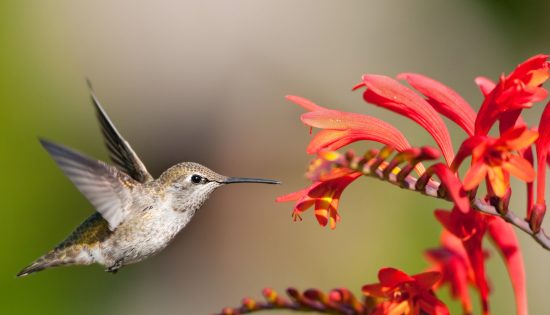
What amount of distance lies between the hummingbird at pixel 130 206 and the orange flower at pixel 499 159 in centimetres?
109

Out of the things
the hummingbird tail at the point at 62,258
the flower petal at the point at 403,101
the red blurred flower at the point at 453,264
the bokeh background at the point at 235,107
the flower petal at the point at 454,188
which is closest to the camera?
the flower petal at the point at 454,188

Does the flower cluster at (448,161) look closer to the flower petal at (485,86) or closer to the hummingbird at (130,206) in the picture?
the flower petal at (485,86)

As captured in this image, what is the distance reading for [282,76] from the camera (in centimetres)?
710

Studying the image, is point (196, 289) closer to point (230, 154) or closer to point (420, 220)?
point (230, 154)

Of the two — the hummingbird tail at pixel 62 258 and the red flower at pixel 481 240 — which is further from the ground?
the hummingbird tail at pixel 62 258

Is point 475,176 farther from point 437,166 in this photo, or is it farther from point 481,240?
point 481,240

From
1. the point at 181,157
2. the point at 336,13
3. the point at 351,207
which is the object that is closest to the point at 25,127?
the point at 181,157

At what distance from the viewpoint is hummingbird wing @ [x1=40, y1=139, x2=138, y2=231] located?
2.35 m

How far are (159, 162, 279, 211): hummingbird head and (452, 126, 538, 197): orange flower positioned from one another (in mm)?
1194

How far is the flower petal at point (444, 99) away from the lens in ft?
5.85

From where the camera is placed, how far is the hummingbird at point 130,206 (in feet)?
8.79

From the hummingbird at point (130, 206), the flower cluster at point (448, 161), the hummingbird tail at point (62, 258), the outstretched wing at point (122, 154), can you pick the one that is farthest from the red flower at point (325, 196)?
the hummingbird tail at point (62, 258)

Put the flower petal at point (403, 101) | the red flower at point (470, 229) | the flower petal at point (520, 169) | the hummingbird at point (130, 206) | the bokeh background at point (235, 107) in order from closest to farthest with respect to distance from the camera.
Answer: the flower petal at point (520, 169), the flower petal at point (403, 101), the red flower at point (470, 229), the hummingbird at point (130, 206), the bokeh background at point (235, 107)

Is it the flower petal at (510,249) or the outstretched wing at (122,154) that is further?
the outstretched wing at (122,154)
